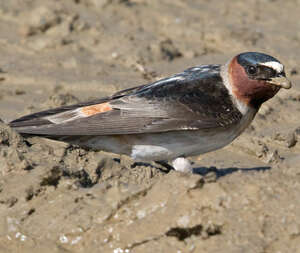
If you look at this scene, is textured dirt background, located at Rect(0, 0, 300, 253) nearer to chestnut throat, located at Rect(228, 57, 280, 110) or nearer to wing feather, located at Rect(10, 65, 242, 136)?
wing feather, located at Rect(10, 65, 242, 136)

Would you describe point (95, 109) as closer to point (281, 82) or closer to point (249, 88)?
point (249, 88)

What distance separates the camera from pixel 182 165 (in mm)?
5914

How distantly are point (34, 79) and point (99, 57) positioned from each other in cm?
98

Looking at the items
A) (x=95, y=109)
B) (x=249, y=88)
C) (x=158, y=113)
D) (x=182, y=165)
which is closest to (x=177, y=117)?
(x=158, y=113)

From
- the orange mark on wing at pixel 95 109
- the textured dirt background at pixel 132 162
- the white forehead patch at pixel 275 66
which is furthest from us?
the orange mark on wing at pixel 95 109

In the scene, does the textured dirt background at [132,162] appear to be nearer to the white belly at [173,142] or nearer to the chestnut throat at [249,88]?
the white belly at [173,142]

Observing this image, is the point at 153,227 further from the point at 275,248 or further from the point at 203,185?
the point at 275,248

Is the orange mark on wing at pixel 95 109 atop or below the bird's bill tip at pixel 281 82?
below

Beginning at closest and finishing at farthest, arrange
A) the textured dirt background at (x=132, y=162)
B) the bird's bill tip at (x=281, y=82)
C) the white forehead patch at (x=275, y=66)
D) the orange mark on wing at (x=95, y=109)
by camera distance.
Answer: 1. the textured dirt background at (x=132, y=162)
2. the bird's bill tip at (x=281, y=82)
3. the white forehead patch at (x=275, y=66)
4. the orange mark on wing at (x=95, y=109)

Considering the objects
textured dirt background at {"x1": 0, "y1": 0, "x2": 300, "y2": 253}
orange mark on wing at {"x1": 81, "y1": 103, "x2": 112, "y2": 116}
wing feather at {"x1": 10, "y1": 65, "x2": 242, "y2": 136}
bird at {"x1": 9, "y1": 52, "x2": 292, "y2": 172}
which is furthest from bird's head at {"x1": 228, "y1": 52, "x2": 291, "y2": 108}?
orange mark on wing at {"x1": 81, "y1": 103, "x2": 112, "y2": 116}

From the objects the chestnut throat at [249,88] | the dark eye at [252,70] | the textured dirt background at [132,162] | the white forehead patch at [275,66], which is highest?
the white forehead patch at [275,66]

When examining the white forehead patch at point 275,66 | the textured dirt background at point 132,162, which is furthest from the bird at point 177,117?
the textured dirt background at point 132,162

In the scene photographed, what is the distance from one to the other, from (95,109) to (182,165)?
868 mm

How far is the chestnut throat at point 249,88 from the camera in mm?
5852
